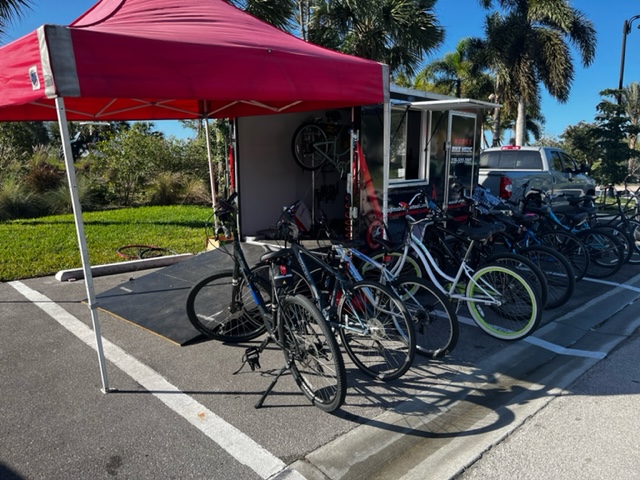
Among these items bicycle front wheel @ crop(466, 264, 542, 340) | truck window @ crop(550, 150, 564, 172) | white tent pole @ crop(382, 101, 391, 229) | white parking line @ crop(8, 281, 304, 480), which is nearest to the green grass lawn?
white parking line @ crop(8, 281, 304, 480)

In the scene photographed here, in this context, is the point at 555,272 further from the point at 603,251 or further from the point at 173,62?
the point at 173,62

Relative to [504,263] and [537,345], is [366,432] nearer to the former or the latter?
[537,345]

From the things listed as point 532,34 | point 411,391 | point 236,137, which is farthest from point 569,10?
point 411,391

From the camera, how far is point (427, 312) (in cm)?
397

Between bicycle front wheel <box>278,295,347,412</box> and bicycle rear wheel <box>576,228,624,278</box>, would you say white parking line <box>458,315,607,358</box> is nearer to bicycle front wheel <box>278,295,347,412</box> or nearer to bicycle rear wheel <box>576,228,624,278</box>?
bicycle front wheel <box>278,295,347,412</box>

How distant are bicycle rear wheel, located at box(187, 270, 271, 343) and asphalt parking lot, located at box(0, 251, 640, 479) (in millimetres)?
158

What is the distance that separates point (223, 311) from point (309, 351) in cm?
143

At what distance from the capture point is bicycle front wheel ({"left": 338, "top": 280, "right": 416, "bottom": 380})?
11.7ft

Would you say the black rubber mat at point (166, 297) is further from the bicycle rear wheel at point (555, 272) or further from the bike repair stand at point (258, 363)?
the bicycle rear wheel at point (555, 272)

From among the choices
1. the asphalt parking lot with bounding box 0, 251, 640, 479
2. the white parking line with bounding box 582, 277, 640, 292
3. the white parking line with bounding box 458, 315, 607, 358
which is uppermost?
the asphalt parking lot with bounding box 0, 251, 640, 479

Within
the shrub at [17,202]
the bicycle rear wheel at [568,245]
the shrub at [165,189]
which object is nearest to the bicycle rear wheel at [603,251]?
the bicycle rear wheel at [568,245]

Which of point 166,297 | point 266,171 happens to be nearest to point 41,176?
point 266,171

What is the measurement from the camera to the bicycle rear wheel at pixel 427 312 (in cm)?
391

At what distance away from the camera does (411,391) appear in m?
3.65
